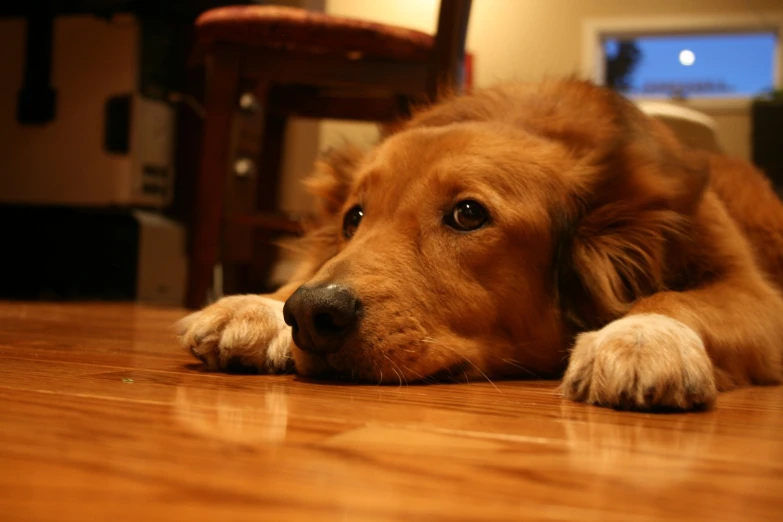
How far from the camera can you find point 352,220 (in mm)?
1784

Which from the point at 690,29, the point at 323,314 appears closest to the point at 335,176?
the point at 323,314

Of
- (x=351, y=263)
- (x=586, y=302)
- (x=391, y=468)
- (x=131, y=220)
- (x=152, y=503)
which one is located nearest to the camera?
(x=152, y=503)

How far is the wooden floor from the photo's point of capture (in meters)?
0.61

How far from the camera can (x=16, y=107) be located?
4.33 metres

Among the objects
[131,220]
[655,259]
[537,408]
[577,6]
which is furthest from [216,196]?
[577,6]

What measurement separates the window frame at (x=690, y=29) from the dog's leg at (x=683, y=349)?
5.64 m

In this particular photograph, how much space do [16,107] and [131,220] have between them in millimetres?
923

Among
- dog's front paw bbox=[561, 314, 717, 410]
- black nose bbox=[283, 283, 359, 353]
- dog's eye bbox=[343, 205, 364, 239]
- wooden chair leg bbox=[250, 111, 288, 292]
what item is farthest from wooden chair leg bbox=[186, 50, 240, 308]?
dog's front paw bbox=[561, 314, 717, 410]

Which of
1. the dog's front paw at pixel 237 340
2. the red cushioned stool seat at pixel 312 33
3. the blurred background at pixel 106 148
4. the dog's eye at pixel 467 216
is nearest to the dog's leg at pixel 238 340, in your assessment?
the dog's front paw at pixel 237 340

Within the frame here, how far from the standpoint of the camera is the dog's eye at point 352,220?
5.73 feet

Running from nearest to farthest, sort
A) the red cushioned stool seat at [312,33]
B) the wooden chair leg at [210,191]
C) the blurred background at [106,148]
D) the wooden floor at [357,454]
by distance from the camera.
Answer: the wooden floor at [357,454] < the red cushioned stool seat at [312,33] < the wooden chair leg at [210,191] < the blurred background at [106,148]

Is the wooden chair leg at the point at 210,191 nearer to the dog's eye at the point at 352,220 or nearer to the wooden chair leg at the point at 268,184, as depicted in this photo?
the wooden chair leg at the point at 268,184

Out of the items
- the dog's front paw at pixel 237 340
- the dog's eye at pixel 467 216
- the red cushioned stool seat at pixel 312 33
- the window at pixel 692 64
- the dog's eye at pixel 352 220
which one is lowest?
the dog's front paw at pixel 237 340

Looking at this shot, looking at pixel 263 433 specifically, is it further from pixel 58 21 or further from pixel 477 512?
pixel 58 21
